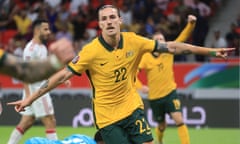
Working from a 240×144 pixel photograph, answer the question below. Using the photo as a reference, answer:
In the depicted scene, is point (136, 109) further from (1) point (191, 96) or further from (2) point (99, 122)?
(1) point (191, 96)

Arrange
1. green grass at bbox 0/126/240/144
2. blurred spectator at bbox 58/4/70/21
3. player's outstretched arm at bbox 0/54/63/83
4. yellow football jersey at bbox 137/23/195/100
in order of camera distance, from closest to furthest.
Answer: player's outstretched arm at bbox 0/54/63/83 < yellow football jersey at bbox 137/23/195/100 < green grass at bbox 0/126/240/144 < blurred spectator at bbox 58/4/70/21

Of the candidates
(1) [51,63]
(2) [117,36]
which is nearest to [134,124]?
(2) [117,36]

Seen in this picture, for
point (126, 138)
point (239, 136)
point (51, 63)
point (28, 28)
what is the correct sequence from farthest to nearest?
1. point (28, 28)
2. point (239, 136)
3. point (126, 138)
4. point (51, 63)

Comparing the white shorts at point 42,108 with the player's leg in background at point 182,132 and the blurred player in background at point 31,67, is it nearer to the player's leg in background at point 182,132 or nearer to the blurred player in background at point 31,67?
the player's leg in background at point 182,132

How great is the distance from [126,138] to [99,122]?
390 mm

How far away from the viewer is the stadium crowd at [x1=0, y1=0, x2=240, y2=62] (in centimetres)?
2031

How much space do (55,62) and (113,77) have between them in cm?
311

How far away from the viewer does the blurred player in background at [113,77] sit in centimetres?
841

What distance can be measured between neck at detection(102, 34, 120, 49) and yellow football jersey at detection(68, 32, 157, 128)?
4 cm

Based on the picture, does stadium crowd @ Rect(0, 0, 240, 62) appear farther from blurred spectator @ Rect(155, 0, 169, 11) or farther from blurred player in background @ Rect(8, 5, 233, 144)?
blurred player in background @ Rect(8, 5, 233, 144)

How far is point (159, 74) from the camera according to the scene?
518 inches

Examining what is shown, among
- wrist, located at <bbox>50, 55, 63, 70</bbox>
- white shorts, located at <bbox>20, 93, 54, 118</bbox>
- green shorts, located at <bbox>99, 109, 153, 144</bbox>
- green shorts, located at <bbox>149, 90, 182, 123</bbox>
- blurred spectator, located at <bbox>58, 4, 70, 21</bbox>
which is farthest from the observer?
blurred spectator, located at <bbox>58, 4, 70, 21</bbox>

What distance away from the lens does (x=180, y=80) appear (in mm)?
18344

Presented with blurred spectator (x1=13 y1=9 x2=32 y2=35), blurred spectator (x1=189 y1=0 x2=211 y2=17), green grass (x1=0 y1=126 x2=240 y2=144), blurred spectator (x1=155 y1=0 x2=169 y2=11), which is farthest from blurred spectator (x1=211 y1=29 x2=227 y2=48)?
blurred spectator (x1=13 y1=9 x2=32 y2=35)
